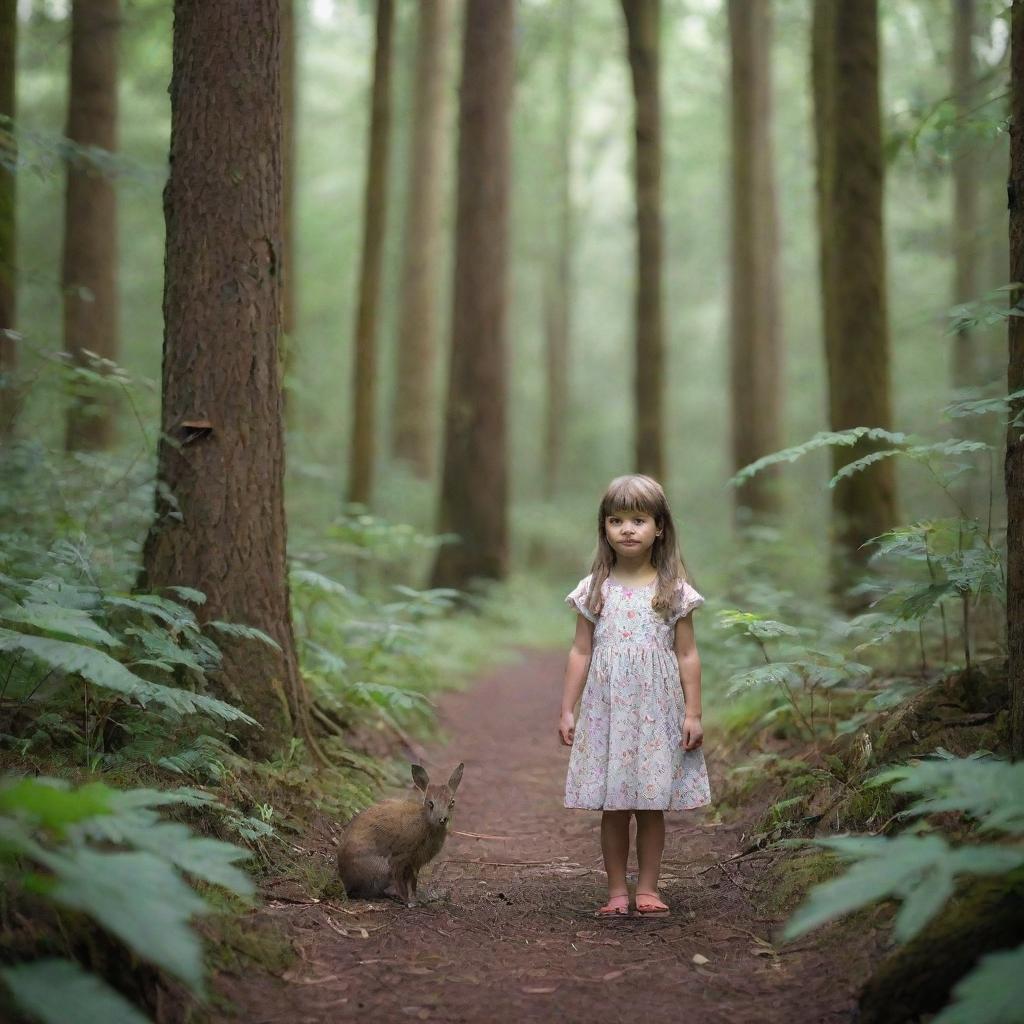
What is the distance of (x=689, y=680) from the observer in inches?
188

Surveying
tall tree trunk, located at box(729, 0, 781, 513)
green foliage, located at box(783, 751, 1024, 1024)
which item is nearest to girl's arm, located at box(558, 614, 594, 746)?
green foliage, located at box(783, 751, 1024, 1024)

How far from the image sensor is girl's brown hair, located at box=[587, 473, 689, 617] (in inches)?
192

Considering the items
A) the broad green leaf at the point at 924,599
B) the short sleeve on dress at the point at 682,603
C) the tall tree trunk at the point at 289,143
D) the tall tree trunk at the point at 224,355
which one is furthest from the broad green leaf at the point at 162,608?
the tall tree trunk at the point at 289,143

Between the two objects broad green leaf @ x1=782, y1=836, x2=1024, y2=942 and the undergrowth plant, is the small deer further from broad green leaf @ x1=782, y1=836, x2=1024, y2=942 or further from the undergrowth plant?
broad green leaf @ x1=782, y1=836, x2=1024, y2=942

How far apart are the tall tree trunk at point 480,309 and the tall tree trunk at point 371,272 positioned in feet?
7.36

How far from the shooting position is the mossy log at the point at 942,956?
305 cm

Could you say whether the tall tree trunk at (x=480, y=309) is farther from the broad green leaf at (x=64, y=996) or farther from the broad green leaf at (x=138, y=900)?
the broad green leaf at (x=64, y=996)

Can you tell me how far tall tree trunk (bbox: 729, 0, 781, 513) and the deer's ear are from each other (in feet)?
40.3

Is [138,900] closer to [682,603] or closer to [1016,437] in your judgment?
[682,603]

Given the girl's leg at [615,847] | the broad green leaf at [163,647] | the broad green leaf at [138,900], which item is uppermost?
the broad green leaf at [163,647]

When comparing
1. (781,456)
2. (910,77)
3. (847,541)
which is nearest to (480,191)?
(847,541)

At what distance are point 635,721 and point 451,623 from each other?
9021mm

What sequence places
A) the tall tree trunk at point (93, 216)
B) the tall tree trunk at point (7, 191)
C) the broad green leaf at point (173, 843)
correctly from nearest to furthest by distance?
the broad green leaf at point (173, 843) < the tall tree trunk at point (7, 191) < the tall tree trunk at point (93, 216)

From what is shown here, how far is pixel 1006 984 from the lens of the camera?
2418 millimetres
